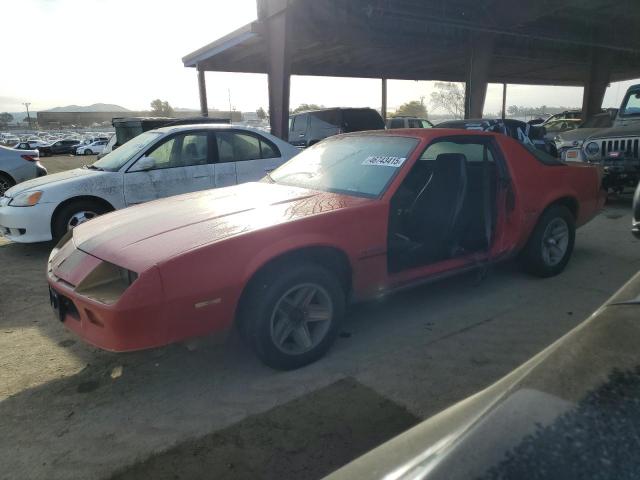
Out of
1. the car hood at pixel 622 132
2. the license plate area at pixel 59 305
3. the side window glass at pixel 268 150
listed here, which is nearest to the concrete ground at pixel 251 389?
the license plate area at pixel 59 305

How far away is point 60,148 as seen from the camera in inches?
1607

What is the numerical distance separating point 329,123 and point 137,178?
869cm

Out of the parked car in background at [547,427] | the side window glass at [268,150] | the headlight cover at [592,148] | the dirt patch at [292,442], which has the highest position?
the side window glass at [268,150]

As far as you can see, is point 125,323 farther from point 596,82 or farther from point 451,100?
point 451,100

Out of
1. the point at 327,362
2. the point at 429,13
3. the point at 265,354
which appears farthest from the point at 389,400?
the point at 429,13

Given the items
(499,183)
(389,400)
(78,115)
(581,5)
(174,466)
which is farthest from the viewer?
(78,115)

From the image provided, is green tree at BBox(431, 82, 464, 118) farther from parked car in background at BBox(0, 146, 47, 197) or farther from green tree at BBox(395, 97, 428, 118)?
parked car in background at BBox(0, 146, 47, 197)

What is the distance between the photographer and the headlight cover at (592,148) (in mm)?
8232

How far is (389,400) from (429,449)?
169 cm

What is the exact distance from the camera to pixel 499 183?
4125 millimetres

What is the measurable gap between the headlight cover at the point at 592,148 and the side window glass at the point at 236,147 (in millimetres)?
5942

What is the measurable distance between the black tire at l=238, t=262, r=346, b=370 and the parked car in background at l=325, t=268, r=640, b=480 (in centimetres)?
158

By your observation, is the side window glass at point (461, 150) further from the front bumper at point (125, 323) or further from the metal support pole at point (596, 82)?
the metal support pole at point (596, 82)

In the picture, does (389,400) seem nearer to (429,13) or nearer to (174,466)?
(174,466)
